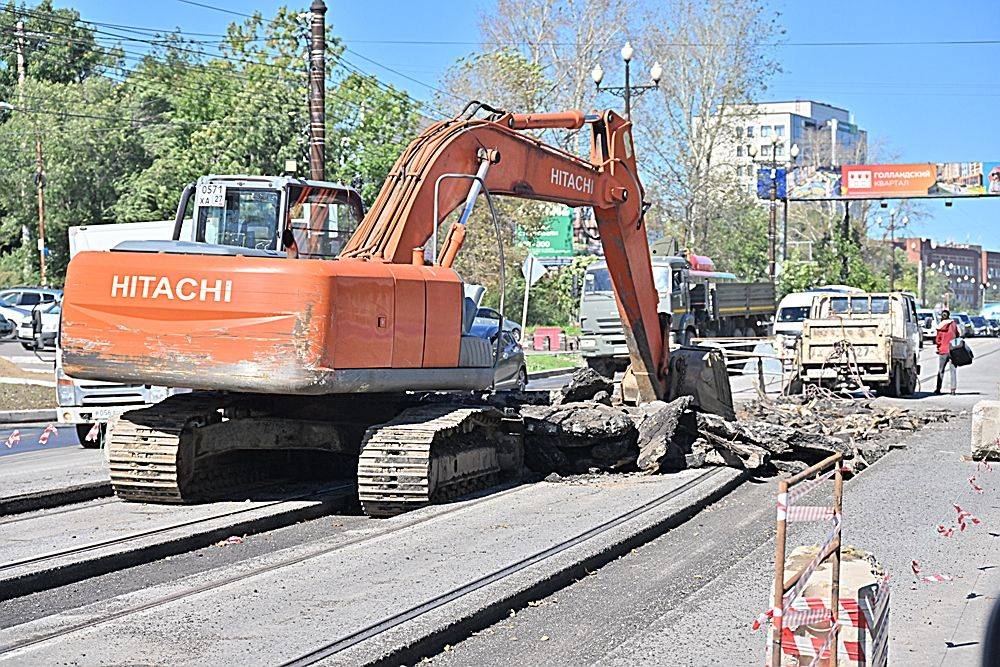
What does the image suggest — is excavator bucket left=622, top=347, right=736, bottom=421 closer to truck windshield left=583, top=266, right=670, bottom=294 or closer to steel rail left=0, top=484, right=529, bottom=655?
steel rail left=0, top=484, right=529, bottom=655

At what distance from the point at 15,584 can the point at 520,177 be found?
22.4ft

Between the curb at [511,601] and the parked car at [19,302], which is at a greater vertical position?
the parked car at [19,302]

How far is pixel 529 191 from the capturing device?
1327cm

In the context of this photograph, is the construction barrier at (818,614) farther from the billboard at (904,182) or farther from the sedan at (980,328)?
the sedan at (980,328)

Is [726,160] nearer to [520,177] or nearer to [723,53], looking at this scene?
[723,53]

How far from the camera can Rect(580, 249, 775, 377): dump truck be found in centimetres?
3114

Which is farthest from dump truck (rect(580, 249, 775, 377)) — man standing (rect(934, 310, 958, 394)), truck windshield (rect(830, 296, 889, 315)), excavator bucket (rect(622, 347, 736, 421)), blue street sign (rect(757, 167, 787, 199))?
blue street sign (rect(757, 167, 787, 199))

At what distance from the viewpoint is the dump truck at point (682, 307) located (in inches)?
1226

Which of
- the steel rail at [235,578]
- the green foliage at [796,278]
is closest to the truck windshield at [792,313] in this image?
the green foliage at [796,278]

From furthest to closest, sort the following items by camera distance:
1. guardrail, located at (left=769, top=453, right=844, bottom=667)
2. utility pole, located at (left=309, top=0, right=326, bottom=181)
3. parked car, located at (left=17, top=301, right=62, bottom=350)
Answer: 1. parked car, located at (left=17, top=301, right=62, bottom=350)
2. utility pole, located at (left=309, top=0, right=326, bottom=181)
3. guardrail, located at (left=769, top=453, right=844, bottom=667)

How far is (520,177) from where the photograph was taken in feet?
43.0

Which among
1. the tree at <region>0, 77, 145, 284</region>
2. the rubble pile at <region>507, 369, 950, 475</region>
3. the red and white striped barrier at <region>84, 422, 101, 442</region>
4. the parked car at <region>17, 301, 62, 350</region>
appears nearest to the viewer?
the rubble pile at <region>507, 369, 950, 475</region>

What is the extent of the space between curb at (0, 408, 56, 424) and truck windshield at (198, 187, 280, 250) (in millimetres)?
8739

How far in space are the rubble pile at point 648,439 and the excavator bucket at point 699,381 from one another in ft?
1.03
